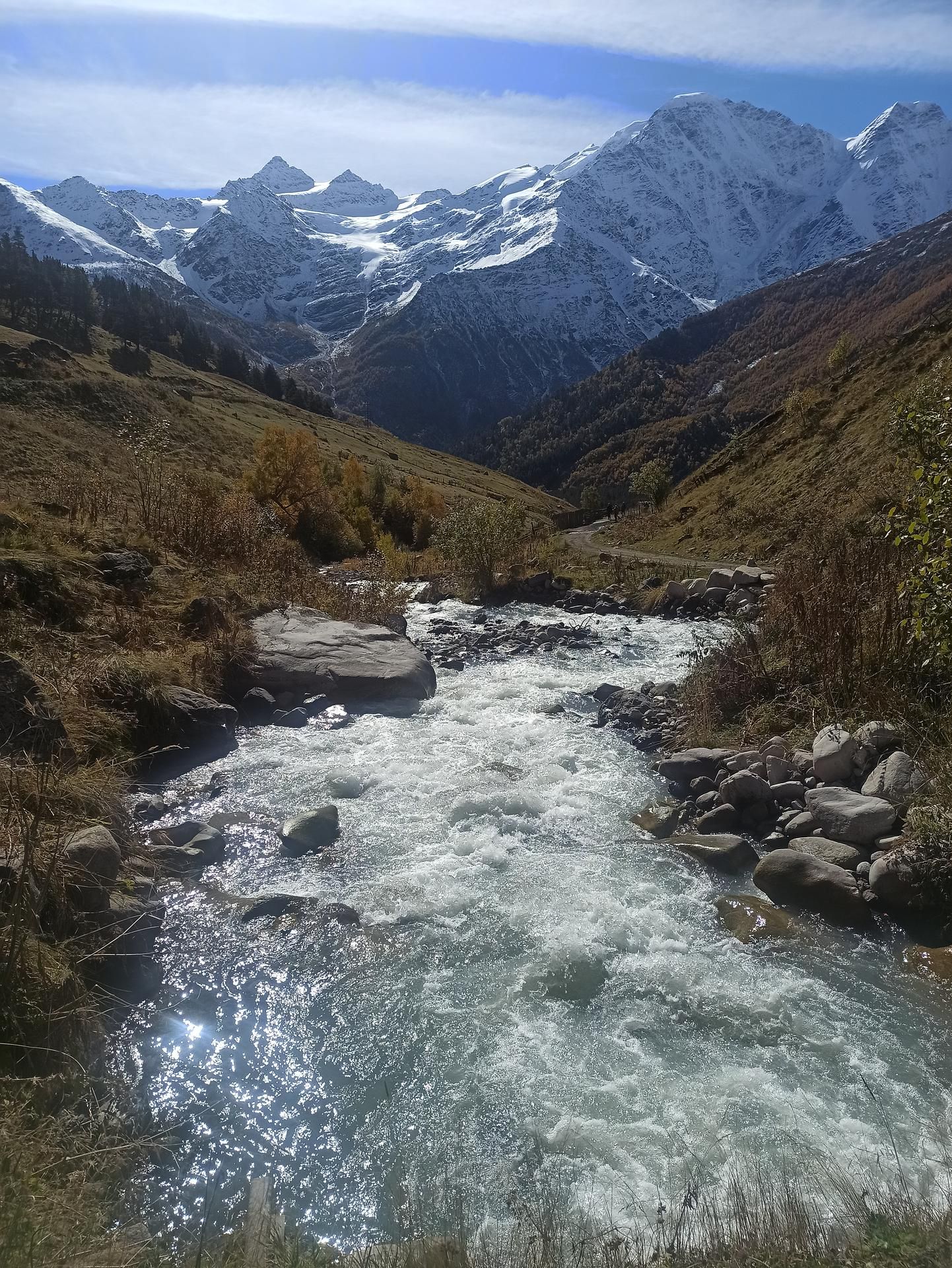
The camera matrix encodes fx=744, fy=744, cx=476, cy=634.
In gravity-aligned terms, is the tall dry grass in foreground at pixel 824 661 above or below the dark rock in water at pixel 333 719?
above

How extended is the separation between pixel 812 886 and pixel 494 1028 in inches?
149

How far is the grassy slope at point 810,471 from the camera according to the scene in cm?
3438

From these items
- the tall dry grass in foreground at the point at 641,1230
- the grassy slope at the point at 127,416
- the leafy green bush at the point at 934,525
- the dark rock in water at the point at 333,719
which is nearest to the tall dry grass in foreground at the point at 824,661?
the leafy green bush at the point at 934,525

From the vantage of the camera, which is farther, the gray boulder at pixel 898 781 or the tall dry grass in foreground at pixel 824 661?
the tall dry grass in foreground at pixel 824 661

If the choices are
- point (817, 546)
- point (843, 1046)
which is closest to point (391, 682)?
point (817, 546)

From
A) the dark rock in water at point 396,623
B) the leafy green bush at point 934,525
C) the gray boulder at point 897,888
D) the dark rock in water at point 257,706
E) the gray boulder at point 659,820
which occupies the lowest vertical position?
the dark rock in water at point 396,623

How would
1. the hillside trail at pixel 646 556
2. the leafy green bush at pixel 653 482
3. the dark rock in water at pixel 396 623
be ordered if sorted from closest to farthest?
the dark rock in water at pixel 396 623 < the hillside trail at pixel 646 556 < the leafy green bush at pixel 653 482

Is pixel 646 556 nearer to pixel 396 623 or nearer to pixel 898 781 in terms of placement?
pixel 396 623

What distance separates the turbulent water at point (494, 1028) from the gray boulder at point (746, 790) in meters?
1.38

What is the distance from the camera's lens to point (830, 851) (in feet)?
27.4

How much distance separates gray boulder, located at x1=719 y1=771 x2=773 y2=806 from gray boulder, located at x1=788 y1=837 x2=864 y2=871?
3.65ft

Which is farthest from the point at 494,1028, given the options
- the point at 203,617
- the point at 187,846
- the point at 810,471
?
the point at 810,471

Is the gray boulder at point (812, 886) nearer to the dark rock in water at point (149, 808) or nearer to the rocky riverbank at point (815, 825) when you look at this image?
the rocky riverbank at point (815, 825)

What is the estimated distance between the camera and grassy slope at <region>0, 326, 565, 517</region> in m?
45.4
